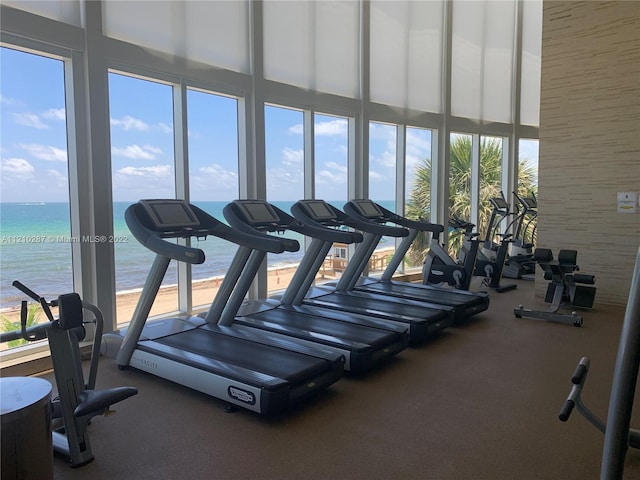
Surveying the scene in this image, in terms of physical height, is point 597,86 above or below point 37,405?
above

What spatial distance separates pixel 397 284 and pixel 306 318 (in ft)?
6.80

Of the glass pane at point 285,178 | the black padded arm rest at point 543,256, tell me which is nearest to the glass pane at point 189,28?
the glass pane at point 285,178

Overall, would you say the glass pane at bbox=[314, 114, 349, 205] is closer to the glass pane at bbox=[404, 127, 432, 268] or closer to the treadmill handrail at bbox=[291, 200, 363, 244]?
the glass pane at bbox=[404, 127, 432, 268]

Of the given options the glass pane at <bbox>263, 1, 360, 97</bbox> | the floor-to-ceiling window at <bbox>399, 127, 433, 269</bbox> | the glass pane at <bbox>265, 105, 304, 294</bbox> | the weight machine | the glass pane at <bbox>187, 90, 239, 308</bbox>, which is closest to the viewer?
the weight machine

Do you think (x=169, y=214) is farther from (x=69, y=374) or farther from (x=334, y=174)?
(x=334, y=174)

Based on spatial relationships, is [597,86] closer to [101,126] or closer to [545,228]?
[545,228]

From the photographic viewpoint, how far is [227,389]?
9.77 feet

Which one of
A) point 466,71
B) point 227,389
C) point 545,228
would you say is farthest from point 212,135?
point 227,389

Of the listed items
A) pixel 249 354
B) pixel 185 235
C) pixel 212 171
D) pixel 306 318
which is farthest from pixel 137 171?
pixel 249 354

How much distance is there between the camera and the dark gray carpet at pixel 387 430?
2.38 metres

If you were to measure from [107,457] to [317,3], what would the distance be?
591 centimetres

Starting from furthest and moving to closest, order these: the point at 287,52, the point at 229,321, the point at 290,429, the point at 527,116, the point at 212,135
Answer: the point at 212,135, the point at 527,116, the point at 287,52, the point at 229,321, the point at 290,429

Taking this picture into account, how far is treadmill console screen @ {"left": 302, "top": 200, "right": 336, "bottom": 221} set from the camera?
4984 mm

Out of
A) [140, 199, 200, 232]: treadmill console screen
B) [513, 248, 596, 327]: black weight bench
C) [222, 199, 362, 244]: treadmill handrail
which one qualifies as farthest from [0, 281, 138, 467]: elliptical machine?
[513, 248, 596, 327]: black weight bench
